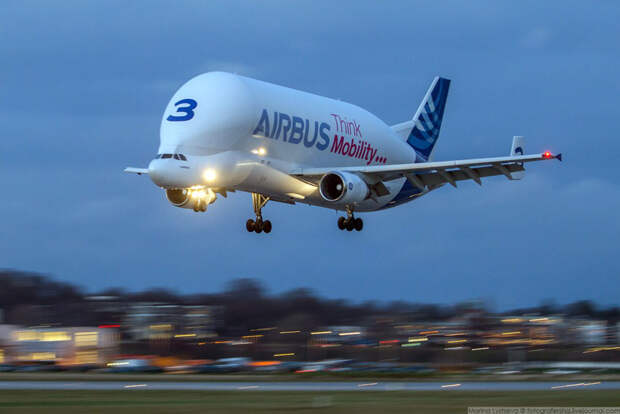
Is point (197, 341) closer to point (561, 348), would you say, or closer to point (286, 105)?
point (561, 348)

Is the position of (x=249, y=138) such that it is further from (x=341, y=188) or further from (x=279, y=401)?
(x=279, y=401)

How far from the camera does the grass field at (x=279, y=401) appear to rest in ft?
129

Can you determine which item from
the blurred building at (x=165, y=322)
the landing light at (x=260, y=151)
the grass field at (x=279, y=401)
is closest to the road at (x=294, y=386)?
the grass field at (x=279, y=401)

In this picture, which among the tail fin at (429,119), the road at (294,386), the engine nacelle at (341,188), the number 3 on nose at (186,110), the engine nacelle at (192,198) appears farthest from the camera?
the tail fin at (429,119)

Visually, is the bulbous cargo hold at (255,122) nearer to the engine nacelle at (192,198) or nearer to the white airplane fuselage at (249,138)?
the white airplane fuselage at (249,138)

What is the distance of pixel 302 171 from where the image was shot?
5072 centimetres

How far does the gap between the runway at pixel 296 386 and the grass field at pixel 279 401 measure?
3.21 meters

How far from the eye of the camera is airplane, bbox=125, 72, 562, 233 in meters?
46.9

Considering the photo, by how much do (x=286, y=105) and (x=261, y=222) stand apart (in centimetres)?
738

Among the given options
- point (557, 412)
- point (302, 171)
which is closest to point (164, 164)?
point (302, 171)

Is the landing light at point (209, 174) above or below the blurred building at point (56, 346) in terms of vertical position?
above

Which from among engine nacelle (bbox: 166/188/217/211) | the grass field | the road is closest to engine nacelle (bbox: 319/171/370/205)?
engine nacelle (bbox: 166/188/217/211)

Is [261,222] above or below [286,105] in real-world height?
below

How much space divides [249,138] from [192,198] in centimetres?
445
